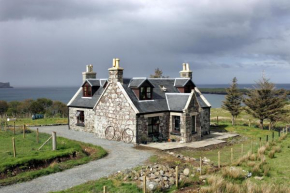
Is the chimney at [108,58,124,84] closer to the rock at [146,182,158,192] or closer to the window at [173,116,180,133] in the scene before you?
the window at [173,116,180,133]

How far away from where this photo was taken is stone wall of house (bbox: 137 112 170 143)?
2388 centimetres

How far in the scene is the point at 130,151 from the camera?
69.8 ft

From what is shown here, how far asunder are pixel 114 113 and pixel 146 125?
3.50m

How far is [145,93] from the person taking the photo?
85.3ft

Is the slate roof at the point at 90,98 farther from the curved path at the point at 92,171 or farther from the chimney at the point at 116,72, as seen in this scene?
the curved path at the point at 92,171

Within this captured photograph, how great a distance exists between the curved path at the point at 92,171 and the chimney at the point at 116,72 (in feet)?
19.9

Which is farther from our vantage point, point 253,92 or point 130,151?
point 253,92

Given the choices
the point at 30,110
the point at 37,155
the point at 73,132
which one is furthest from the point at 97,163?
the point at 30,110

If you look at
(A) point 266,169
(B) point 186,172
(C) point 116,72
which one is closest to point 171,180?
(B) point 186,172

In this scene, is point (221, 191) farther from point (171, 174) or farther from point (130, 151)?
point (130, 151)

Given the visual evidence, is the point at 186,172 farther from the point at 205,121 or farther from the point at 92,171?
the point at 205,121

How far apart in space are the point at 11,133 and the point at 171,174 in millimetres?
19711

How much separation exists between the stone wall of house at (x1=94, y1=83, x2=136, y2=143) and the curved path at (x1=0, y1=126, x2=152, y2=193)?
5.79ft

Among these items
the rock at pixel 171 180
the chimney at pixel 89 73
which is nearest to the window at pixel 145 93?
the chimney at pixel 89 73
